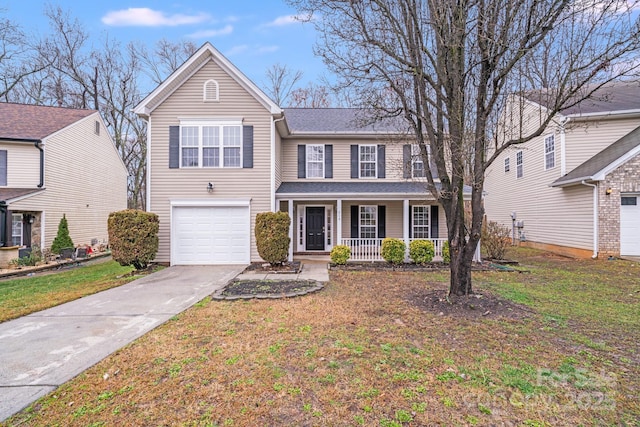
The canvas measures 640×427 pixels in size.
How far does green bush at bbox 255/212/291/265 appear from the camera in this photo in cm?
962

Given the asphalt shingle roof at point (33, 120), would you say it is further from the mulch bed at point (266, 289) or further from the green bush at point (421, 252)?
the green bush at point (421, 252)

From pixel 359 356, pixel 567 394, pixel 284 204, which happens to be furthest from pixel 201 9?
pixel 567 394

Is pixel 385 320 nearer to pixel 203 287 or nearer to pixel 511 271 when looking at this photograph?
pixel 203 287

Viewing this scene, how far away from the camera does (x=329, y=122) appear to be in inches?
547

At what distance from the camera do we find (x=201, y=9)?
526 inches

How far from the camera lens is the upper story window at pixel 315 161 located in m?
13.2

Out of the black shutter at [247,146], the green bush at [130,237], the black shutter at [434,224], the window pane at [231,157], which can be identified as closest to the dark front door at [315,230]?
the black shutter at [247,146]

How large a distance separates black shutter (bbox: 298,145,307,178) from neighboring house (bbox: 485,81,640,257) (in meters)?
7.04

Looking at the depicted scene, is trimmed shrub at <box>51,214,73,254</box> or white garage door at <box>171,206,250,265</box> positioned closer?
white garage door at <box>171,206,250,265</box>

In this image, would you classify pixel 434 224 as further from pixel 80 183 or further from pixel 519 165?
pixel 80 183

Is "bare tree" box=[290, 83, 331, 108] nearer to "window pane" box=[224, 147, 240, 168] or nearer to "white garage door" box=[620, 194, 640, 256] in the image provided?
"window pane" box=[224, 147, 240, 168]

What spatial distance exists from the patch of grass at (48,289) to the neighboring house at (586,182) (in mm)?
12587

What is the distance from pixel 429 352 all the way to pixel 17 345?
Result: 563 cm

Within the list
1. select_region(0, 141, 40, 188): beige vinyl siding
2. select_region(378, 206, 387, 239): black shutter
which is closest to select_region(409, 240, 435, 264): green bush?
select_region(378, 206, 387, 239): black shutter
